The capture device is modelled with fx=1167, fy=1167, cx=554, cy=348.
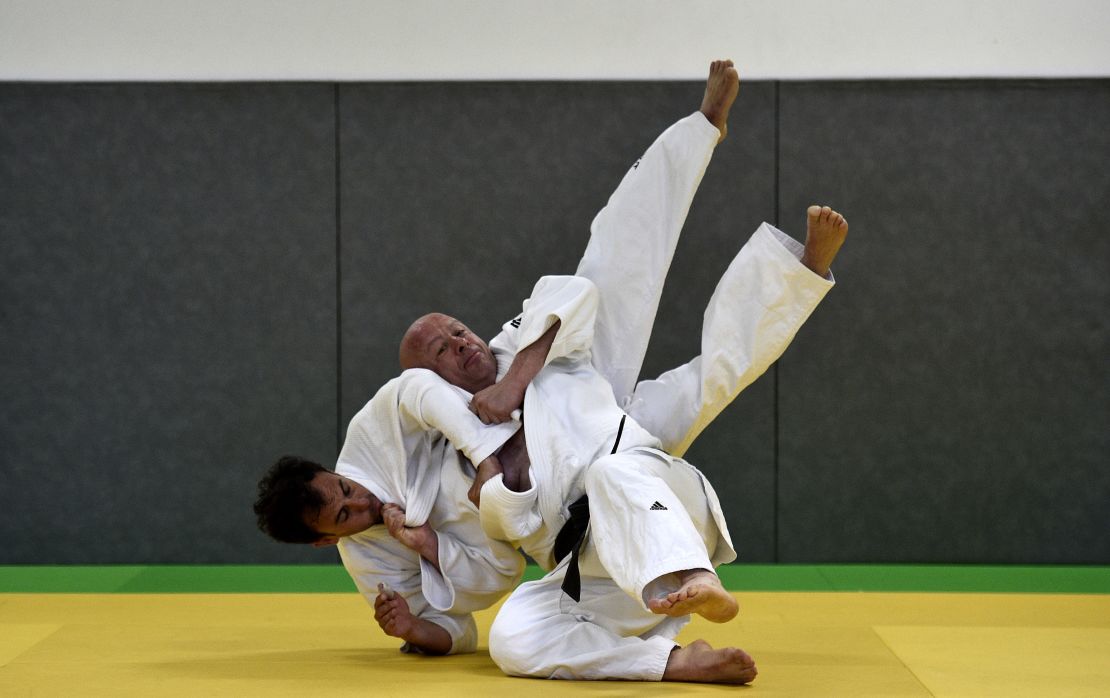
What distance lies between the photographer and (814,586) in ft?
13.6

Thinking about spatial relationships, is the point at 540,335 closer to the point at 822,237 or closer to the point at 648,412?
the point at 648,412

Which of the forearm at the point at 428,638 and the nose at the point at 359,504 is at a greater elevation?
the nose at the point at 359,504

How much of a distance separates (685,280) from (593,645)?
2350mm

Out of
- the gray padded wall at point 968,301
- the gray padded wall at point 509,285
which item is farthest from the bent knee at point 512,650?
the gray padded wall at point 968,301

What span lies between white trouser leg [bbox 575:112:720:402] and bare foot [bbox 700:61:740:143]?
4 centimetres

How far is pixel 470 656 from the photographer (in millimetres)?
Answer: 2895

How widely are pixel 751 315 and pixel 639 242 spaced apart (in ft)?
1.24

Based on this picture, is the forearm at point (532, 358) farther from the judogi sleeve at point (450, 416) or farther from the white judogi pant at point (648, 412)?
the white judogi pant at point (648, 412)

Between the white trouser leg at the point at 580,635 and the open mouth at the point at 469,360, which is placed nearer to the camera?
the white trouser leg at the point at 580,635

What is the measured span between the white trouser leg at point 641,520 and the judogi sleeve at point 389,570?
1.45 ft

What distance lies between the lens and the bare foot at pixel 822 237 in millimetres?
2688

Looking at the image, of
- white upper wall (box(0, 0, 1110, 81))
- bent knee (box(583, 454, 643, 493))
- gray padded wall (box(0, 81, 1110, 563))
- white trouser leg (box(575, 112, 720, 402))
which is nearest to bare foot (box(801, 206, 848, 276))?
white trouser leg (box(575, 112, 720, 402))

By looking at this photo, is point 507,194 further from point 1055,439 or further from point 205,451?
point 1055,439

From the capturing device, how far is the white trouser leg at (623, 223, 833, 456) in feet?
9.14
